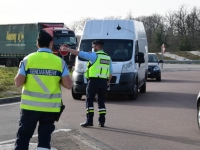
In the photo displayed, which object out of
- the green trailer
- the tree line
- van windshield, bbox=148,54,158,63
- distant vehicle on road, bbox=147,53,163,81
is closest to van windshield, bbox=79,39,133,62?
distant vehicle on road, bbox=147,53,163,81

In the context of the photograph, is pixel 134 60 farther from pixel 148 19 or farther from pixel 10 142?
pixel 148 19

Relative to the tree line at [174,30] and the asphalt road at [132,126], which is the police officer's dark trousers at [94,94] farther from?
the tree line at [174,30]

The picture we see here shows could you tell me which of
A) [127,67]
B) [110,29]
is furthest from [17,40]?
[127,67]

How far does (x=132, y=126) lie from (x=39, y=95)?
16.5ft

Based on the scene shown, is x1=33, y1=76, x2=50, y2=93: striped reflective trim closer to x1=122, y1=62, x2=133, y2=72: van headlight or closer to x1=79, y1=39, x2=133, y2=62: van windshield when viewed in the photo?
x1=122, y1=62, x2=133, y2=72: van headlight

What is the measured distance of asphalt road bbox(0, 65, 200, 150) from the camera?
877 cm

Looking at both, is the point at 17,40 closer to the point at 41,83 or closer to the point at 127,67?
the point at 127,67

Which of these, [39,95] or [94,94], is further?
[94,94]

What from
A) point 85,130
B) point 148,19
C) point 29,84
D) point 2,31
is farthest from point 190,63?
point 29,84

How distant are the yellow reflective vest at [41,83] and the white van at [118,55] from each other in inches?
372

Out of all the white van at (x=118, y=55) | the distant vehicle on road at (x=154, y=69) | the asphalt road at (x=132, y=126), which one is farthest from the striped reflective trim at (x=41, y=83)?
the distant vehicle on road at (x=154, y=69)

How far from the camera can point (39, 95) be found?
6.05m

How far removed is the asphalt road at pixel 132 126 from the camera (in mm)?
8773

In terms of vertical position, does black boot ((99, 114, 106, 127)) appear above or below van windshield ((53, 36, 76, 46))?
below
